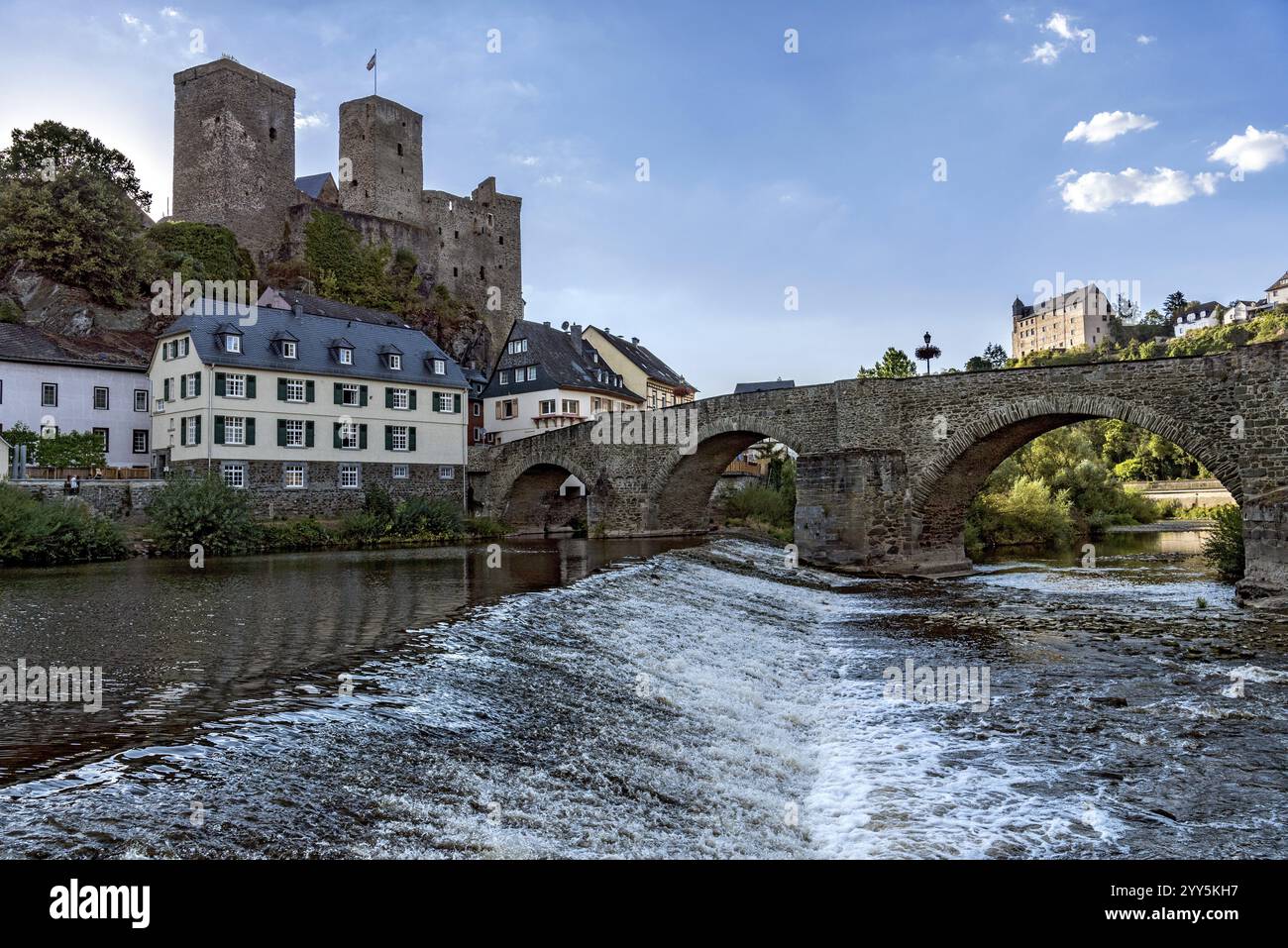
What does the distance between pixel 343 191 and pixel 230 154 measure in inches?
397

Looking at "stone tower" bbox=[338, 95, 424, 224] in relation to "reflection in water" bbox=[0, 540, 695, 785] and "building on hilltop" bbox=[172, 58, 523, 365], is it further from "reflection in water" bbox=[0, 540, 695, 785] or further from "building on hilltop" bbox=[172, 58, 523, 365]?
"reflection in water" bbox=[0, 540, 695, 785]

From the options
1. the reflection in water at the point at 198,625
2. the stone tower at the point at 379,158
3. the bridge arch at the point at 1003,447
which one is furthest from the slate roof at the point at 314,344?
the stone tower at the point at 379,158

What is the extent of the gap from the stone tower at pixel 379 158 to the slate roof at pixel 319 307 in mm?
15319

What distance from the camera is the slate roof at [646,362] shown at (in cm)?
5744

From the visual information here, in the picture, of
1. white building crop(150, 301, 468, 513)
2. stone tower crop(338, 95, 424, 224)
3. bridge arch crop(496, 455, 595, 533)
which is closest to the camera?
white building crop(150, 301, 468, 513)

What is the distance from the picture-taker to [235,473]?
114 feet

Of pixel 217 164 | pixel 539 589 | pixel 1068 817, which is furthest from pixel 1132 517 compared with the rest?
pixel 217 164

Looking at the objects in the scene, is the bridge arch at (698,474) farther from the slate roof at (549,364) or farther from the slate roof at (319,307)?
the slate roof at (319,307)

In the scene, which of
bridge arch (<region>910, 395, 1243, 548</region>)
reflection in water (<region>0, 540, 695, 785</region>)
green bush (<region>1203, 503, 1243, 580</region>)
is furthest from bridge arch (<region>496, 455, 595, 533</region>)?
green bush (<region>1203, 503, 1243, 580</region>)

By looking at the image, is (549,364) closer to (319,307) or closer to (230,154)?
(319,307)

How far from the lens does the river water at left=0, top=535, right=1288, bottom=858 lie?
522 centimetres

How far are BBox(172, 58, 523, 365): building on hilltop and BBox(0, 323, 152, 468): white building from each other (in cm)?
2052

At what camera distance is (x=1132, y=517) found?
1843 inches

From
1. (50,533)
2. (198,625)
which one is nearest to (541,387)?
(50,533)
